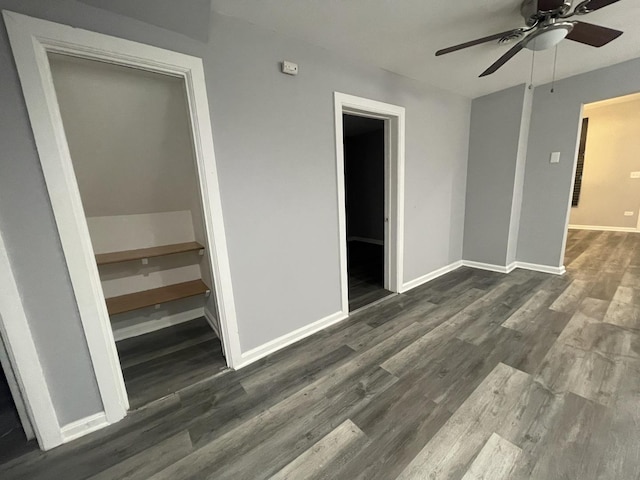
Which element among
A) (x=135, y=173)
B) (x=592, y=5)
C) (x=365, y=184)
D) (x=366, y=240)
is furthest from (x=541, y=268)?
(x=135, y=173)

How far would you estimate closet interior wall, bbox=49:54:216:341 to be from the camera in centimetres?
162

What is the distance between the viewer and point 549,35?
1.67 metres

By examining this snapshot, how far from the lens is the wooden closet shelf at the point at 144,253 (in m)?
2.21

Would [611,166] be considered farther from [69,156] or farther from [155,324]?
[155,324]

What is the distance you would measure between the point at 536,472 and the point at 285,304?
174cm

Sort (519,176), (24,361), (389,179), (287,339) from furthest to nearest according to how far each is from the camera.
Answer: (519,176) < (389,179) < (287,339) < (24,361)

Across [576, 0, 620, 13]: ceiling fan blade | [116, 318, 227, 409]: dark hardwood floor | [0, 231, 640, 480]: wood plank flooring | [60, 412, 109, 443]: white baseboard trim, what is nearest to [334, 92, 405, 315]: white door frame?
[0, 231, 640, 480]: wood plank flooring

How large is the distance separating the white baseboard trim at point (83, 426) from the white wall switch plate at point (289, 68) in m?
2.59

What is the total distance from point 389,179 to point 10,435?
3573mm

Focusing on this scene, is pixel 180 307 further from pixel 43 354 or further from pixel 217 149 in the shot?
pixel 217 149

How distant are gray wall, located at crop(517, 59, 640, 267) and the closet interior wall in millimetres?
4198

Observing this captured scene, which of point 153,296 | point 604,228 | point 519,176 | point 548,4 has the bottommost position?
point 604,228

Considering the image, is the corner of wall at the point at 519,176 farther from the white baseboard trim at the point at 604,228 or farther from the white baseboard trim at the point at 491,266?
the white baseboard trim at the point at 604,228

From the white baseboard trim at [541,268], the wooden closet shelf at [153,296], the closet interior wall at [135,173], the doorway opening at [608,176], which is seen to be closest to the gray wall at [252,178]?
the closet interior wall at [135,173]
